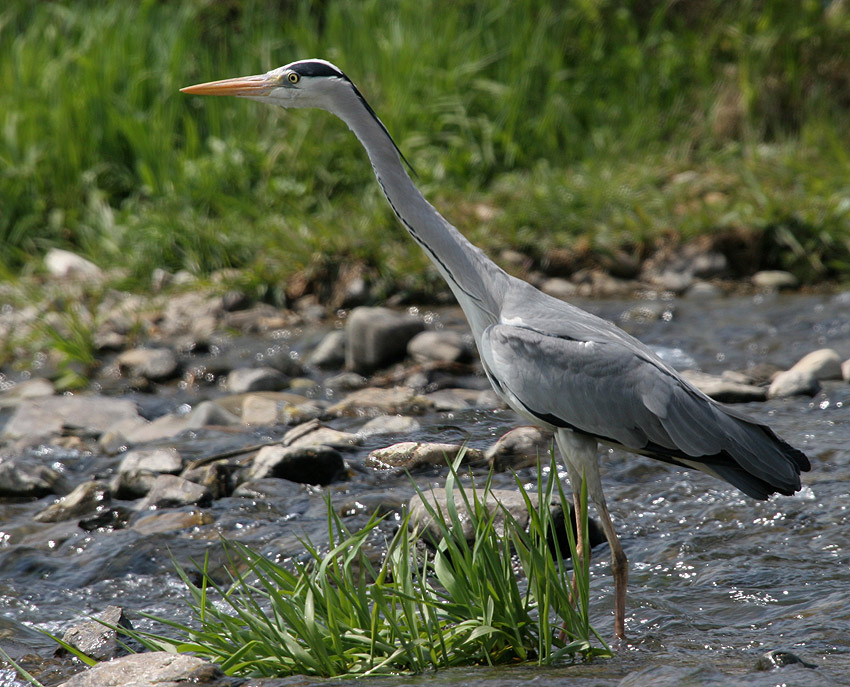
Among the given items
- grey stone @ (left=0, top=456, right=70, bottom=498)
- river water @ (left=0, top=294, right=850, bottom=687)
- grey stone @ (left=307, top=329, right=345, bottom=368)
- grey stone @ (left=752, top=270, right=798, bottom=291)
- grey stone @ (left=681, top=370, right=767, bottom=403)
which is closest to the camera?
river water @ (left=0, top=294, right=850, bottom=687)

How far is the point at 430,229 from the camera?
3.71 m

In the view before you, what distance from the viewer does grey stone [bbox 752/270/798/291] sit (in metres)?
7.50

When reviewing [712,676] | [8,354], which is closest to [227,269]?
[8,354]

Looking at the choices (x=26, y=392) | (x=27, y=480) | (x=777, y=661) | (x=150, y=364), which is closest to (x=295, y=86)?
(x=27, y=480)

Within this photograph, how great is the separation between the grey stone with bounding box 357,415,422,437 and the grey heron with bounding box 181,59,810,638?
132 cm

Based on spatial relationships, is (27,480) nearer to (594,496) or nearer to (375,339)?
(375,339)

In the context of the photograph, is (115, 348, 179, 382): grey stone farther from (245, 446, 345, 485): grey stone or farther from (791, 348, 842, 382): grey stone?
(791, 348, 842, 382): grey stone

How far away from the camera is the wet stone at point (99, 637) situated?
Result: 336 centimetres

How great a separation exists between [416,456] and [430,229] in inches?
49.8

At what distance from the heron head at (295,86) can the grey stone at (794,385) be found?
2.86m

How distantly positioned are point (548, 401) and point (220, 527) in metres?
1.59

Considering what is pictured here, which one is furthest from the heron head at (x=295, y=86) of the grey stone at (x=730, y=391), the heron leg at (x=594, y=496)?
the grey stone at (x=730, y=391)

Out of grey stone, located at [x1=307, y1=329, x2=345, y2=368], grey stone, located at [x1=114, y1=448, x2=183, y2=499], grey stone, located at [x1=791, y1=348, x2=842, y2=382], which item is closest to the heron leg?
grey stone, located at [x1=114, y1=448, x2=183, y2=499]

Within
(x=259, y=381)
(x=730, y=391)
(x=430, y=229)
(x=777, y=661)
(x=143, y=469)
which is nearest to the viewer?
(x=777, y=661)
